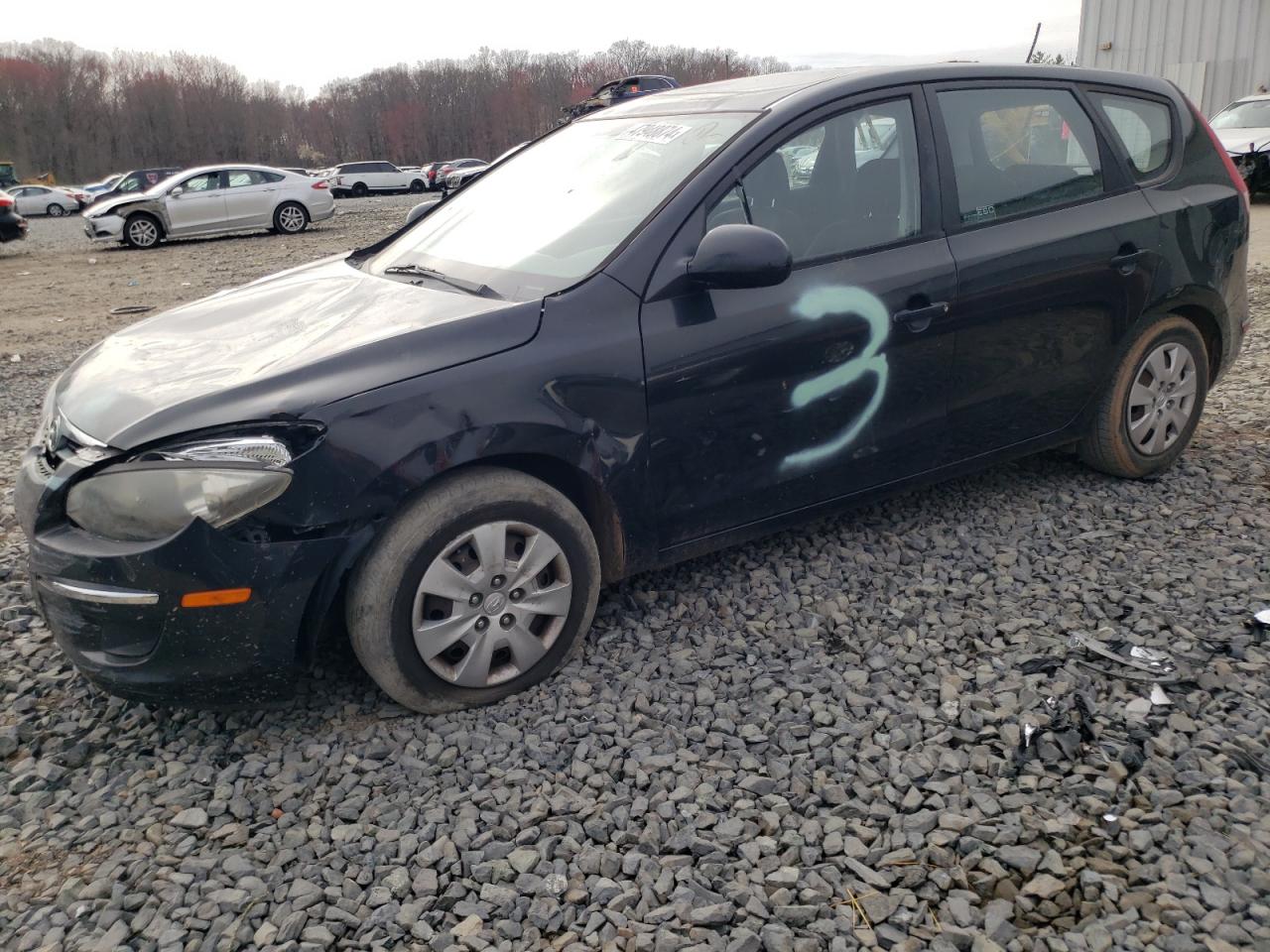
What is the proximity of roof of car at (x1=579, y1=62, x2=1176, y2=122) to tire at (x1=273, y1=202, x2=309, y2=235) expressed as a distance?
1692 cm

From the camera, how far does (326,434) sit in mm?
2580

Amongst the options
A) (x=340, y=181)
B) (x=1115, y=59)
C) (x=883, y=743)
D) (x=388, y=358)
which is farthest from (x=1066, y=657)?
(x=340, y=181)

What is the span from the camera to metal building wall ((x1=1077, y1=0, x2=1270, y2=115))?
811 inches

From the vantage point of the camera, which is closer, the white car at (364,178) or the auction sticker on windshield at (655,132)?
the auction sticker on windshield at (655,132)

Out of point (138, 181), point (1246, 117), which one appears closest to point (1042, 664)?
point (1246, 117)

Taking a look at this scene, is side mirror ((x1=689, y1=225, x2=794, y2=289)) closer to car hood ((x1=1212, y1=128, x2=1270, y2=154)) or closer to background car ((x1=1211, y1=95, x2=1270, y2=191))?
background car ((x1=1211, y1=95, x2=1270, y2=191))

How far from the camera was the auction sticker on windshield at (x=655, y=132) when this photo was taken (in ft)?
11.5

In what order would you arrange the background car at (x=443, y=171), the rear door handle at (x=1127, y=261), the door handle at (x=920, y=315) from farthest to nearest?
the background car at (x=443, y=171) → the rear door handle at (x=1127, y=261) → the door handle at (x=920, y=315)

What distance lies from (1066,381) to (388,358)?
2693 mm

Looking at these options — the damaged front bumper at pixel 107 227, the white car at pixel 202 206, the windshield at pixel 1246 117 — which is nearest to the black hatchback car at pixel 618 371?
the windshield at pixel 1246 117

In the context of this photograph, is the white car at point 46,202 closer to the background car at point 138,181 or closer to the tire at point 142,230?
the background car at point 138,181

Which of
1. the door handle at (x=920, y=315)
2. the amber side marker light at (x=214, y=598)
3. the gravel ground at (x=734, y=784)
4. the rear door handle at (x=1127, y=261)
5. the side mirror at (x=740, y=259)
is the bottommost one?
the gravel ground at (x=734, y=784)

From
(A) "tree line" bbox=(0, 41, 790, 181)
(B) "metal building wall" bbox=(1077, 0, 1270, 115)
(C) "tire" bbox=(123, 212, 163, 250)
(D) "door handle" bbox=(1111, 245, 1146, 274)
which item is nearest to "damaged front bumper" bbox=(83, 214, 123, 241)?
(C) "tire" bbox=(123, 212, 163, 250)

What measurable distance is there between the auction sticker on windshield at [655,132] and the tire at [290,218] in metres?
17.4
